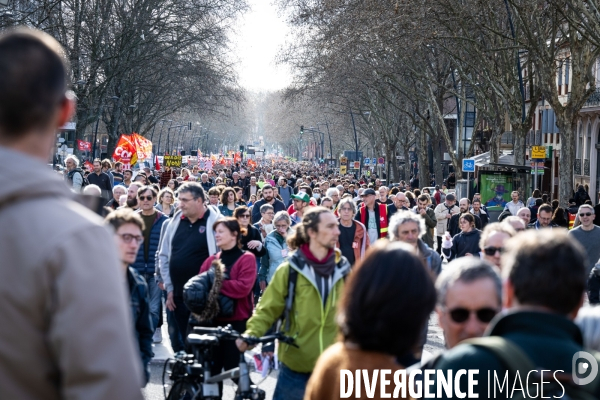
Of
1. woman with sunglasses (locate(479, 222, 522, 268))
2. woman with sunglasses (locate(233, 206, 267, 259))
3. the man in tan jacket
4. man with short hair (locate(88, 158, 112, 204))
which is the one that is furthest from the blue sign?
the man in tan jacket

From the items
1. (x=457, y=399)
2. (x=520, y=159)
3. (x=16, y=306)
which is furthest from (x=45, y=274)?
(x=520, y=159)

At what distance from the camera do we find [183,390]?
6.77m

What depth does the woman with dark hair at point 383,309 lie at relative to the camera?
10.1 ft

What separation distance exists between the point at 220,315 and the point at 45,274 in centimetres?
514

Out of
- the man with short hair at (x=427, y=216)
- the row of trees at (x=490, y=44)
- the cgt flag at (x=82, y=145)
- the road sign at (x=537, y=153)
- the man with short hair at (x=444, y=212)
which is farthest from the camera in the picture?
the cgt flag at (x=82, y=145)

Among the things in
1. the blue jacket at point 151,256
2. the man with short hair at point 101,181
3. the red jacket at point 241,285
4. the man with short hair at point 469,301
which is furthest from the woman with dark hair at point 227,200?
the man with short hair at point 469,301

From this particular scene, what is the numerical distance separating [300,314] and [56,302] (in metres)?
3.71

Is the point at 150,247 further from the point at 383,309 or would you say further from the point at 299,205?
the point at 383,309

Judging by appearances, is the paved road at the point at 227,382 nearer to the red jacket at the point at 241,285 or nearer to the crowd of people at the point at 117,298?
the red jacket at the point at 241,285

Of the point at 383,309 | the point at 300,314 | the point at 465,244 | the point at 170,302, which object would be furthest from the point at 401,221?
the point at 465,244

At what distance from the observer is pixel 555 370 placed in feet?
8.84

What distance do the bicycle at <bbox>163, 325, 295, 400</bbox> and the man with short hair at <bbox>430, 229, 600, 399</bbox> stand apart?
3.09 meters

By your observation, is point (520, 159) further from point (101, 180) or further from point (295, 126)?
point (295, 126)

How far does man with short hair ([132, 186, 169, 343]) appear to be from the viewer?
10508mm
